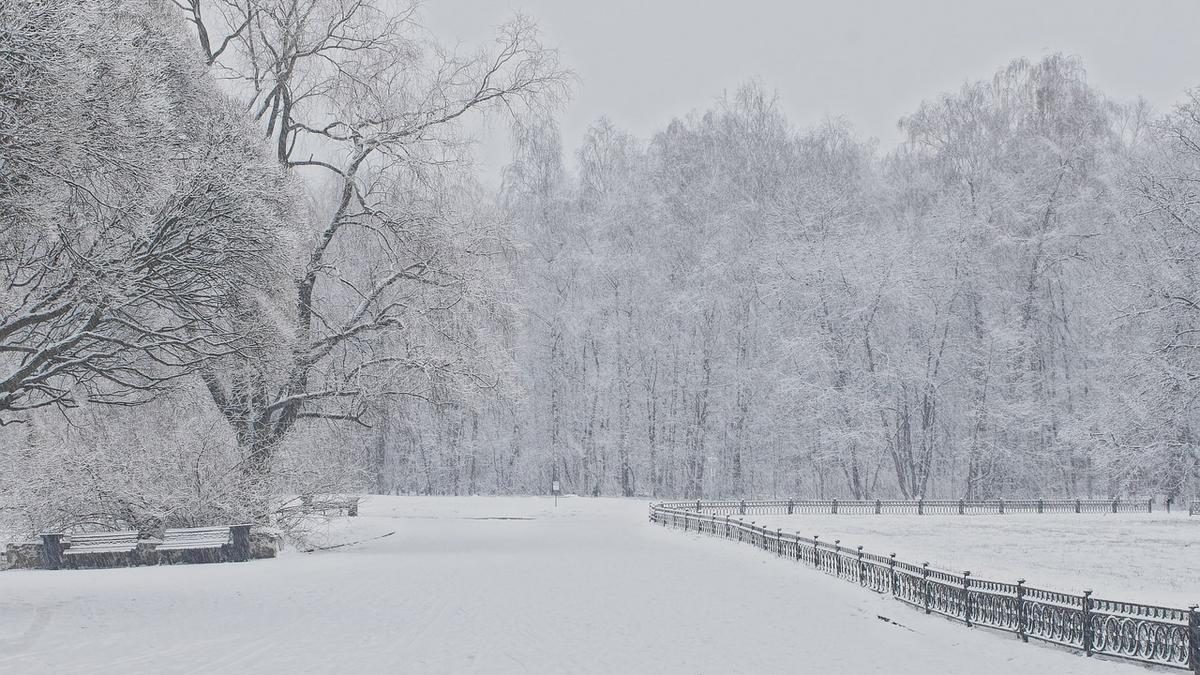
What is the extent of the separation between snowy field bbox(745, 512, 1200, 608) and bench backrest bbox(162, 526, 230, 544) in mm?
14922

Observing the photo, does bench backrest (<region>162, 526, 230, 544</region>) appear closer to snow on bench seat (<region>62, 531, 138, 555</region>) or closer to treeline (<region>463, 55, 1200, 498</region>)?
snow on bench seat (<region>62, 531, 138, 555</region>)

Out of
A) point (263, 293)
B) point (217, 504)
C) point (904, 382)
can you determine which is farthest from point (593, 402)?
point (263, 293)

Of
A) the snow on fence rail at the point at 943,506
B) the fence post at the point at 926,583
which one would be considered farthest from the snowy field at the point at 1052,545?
the fence post at the point at 926,583

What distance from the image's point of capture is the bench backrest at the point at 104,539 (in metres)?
21.6

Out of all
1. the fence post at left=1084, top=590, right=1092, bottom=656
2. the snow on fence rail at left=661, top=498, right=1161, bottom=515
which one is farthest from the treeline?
the fence post at left=1084, top=590, right=1092, bottom=656

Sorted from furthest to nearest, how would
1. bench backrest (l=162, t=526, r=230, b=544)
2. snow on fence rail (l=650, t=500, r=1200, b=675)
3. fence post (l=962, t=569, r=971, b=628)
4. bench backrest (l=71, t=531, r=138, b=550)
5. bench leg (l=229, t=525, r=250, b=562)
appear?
bench leg (l=229, t=525, r=250, b=562) → bench backrest (l=162, t=526, r=230, b=544) → bench backrest (l=71, t=531, r=138, b=550) → fence post (l=962, t=569, r=971, b=628) → snow on fence rail (l=650, t=500, r=1200, b=675)

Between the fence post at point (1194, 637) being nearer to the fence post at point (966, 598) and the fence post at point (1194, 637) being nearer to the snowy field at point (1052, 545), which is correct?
the fence post at point (966, 598)

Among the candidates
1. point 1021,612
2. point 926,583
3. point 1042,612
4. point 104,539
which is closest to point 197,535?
point 104,539

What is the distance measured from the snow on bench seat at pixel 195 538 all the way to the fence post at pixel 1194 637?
59.8 ft

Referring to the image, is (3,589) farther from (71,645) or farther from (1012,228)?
(1012,228)

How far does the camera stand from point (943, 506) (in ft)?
152

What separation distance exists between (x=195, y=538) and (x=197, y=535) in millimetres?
78

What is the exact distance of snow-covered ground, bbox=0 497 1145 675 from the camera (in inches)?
455

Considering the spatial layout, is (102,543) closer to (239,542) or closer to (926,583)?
(239,542)
